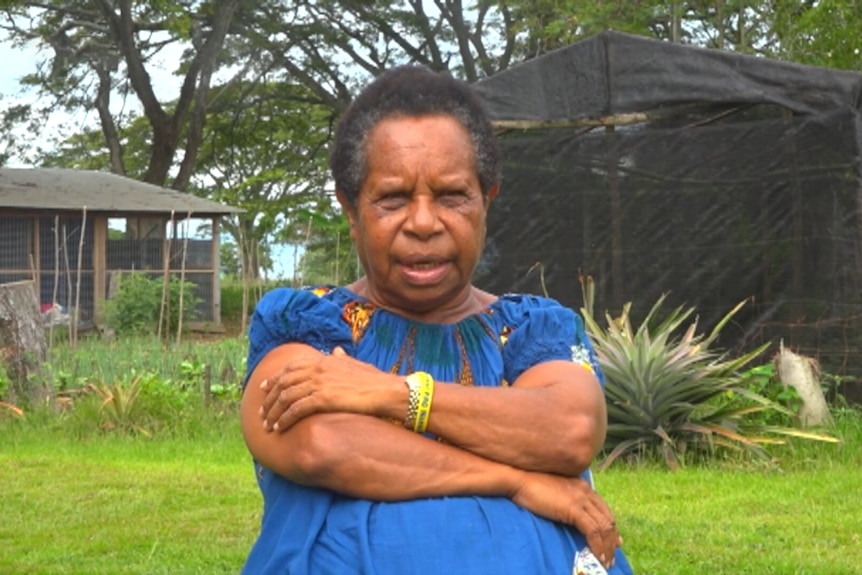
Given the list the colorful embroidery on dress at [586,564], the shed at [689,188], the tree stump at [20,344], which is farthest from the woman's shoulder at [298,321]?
the tree stump at [20,344]

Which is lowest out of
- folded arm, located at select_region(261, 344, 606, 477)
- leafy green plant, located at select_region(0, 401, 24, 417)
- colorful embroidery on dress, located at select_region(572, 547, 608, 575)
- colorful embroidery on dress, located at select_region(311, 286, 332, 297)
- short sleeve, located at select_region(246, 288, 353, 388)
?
leafy green plant, located at select_region(0, 401, 24, 417)

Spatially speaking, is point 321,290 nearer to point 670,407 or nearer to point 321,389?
point 321,389

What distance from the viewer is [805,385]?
8.92 metres

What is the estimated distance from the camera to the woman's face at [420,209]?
100 inches

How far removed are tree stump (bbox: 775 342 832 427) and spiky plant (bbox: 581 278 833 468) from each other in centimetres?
41

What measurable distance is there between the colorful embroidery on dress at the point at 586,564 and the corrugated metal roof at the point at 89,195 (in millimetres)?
25134

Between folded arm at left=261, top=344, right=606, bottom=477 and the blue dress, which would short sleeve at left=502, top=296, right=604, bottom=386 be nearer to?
the blue dress

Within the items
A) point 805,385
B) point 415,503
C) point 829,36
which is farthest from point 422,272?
point 829,36

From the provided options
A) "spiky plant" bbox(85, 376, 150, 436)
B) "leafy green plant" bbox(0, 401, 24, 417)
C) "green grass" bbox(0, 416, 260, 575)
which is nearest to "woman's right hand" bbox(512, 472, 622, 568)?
"green grass" bbox(0, 416, 260, 575)

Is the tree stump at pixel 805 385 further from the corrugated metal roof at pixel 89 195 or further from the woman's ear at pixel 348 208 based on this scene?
the corrugated metal roof at pixel 89 195

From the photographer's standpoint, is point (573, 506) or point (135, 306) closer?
point (573, 506)

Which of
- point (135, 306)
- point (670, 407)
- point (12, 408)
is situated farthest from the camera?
point (135, 306)

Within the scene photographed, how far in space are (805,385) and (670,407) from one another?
1124 mm

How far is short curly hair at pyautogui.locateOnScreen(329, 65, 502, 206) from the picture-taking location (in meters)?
2.58
